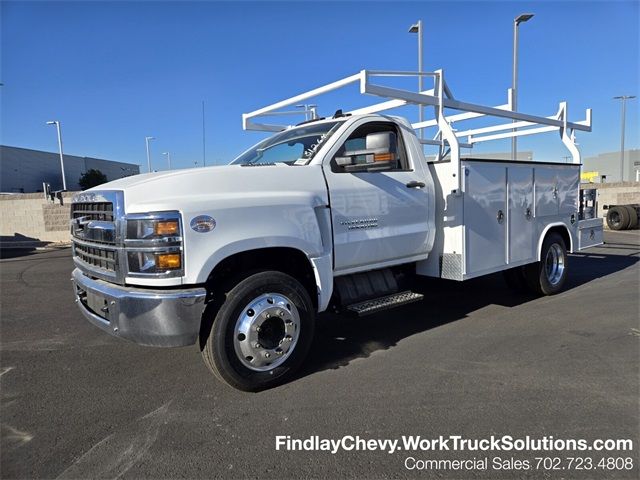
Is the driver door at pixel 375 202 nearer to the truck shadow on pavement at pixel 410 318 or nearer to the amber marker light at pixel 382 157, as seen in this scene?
the amber marker light at pixel 382 157

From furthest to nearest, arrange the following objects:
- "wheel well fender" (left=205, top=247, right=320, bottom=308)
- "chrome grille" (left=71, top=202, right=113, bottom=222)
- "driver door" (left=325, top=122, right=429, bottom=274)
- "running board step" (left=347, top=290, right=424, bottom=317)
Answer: "running board step" (left=347, top=290, right=424, bottom=317) → "driver door" (left=325, top=122, right=429, bottom=274) → "wheel well fender" (left=205, top=247, right=320, bottom=308) → "chrome grille" (left=71, top=202, right=113, bottom=222)

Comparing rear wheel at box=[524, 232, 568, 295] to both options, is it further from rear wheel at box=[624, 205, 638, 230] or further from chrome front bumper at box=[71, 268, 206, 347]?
rear wheel at box=[624, 205, 638, 230]

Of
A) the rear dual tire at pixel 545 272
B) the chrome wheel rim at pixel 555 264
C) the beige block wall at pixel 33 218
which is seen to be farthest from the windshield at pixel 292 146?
the beige block wall at pixel 33 218

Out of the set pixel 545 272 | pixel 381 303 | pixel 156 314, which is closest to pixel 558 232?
pixel 545 272

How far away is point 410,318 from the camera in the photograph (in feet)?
18.5

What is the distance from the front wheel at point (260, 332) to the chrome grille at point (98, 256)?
0.89 metres

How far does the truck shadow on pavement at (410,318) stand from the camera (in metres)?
4.47

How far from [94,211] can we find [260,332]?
1.63m

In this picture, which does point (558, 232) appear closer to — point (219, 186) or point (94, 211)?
point (219, 186)

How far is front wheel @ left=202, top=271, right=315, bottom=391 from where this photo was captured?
11.2 feet

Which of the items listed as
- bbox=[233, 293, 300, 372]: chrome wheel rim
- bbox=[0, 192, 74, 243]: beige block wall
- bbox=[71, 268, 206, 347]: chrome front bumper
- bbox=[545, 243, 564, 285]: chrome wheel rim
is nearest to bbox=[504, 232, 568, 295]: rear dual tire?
bbox=[545, 243, 564, 285]: chrome wheel rim

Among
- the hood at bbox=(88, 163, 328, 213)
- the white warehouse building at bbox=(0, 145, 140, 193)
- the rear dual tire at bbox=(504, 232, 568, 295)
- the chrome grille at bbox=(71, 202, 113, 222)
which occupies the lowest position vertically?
the rear dual tire at bbox=(504, 232, 568, 295)

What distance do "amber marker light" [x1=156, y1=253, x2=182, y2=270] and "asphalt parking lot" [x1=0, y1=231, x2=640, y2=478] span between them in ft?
3.50

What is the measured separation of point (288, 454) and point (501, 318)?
3.65 metres
